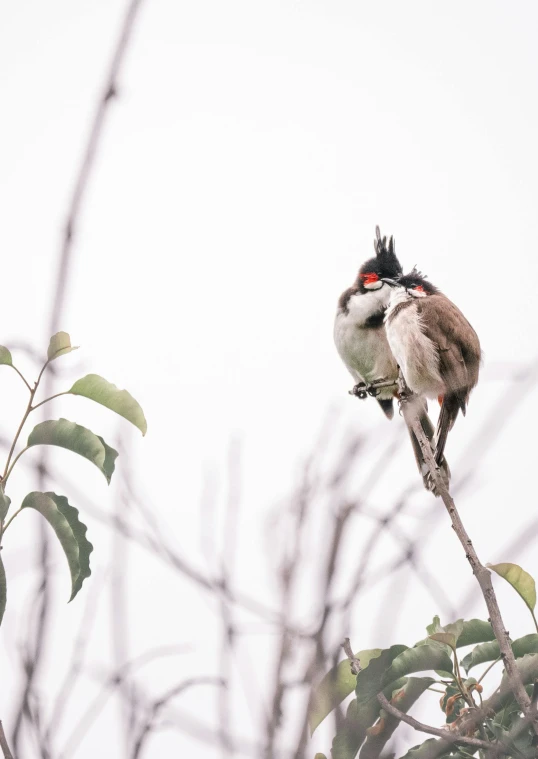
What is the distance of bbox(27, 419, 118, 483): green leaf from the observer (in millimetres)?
2035

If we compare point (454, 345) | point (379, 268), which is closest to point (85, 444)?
point (454, 345)

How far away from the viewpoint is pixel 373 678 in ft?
6.82

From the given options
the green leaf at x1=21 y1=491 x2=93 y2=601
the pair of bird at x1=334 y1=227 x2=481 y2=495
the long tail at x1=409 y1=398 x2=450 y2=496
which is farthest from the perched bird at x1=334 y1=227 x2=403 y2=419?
the green leaf at x1=21 y1=491 x2=93 y2=601

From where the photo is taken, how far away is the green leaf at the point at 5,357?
6.37 ft

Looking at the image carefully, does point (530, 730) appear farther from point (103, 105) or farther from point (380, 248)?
point (380, 248)

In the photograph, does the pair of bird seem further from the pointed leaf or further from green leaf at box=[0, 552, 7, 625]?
green leaf at box=[0, 552, 7, 625]

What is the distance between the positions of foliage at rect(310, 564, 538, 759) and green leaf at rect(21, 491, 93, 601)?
568 mm

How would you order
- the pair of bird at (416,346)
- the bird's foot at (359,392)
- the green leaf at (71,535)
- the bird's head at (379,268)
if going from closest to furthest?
the green leaf at (71,535) < the pair of bird at (416,346) < the bird's foot at (359,392) < the bird's head at (379,268)

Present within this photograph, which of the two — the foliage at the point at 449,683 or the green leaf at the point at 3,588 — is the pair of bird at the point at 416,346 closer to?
the foliage at the point at 449,683

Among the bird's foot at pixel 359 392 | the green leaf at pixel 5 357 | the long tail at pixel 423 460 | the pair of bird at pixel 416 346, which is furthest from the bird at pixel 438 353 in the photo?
the green leaf at pixel 5 357

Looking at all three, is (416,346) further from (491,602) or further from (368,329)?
(491,602)

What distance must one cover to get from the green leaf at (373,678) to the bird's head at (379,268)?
15.4 ft

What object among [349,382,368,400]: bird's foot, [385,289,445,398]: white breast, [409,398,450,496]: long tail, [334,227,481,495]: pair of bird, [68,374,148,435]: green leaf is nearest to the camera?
[68,374,148,435]: green leaf

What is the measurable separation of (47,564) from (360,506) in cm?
42
